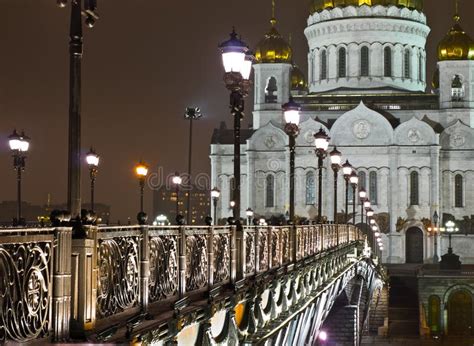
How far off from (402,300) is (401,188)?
15458mm

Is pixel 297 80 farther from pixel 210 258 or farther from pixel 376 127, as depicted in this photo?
pixel 210 258

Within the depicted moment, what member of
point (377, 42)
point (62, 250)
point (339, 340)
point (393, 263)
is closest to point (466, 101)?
point (377, 42)

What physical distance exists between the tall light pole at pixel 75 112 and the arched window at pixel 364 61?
276 ft

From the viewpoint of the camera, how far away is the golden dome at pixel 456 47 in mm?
92562

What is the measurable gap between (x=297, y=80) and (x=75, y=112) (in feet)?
301

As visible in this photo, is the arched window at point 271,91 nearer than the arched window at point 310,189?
No

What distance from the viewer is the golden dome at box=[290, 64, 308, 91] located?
10194 centimetres

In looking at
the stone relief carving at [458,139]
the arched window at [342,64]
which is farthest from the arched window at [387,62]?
the stone relief carving at [458,139]

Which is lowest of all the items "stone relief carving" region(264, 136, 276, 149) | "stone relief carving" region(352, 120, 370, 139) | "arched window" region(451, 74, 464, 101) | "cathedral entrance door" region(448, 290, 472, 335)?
"cathedral entrance door" region(448, 290, 472, 335)

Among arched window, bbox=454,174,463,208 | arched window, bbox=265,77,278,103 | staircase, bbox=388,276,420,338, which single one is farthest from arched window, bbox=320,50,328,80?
staircase, bbox=388,276,420,338

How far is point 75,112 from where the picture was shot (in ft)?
36.0

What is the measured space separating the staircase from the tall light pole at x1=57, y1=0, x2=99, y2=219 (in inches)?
2283

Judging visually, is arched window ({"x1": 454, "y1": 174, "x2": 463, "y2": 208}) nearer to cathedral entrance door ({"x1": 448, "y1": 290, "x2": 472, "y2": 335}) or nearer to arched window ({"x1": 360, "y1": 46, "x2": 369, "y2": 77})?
arched window ({"x1": 360, "y1": 46, "x2": 369, "y2": 77})

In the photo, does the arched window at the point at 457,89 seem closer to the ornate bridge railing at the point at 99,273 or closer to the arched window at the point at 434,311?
the arched window at the point at 434,311
